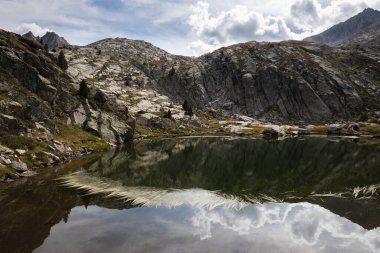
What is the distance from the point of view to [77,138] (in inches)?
3725

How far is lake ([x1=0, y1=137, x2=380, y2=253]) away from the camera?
91.1ft

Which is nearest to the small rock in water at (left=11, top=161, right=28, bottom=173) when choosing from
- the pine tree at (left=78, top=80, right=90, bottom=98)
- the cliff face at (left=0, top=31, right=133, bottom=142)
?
the cliff face at (left=0, top=31, right=133, bottom=142)

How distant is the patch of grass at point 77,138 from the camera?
292 feet

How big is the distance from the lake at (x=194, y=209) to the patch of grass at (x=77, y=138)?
21.2 meters

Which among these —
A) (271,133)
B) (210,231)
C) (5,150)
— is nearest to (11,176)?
(5,150)

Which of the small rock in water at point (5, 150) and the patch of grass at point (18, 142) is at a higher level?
the patch of grass at point (18, 142)

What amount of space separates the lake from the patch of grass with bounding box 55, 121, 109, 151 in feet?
69.5

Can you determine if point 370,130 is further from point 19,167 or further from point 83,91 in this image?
point 19,167

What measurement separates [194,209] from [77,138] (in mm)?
65193

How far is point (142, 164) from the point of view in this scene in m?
74.1

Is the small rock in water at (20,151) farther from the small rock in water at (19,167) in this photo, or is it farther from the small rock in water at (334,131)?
the small rock in water at (334,131)

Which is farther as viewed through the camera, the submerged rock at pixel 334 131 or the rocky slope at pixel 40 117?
the submerged rock at pixel 334 131

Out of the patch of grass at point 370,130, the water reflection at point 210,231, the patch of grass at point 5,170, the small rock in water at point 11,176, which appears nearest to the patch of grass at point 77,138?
the patch of grass at point 5,170

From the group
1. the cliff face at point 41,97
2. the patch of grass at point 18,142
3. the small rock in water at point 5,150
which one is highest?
the cliff face at point 41,97
